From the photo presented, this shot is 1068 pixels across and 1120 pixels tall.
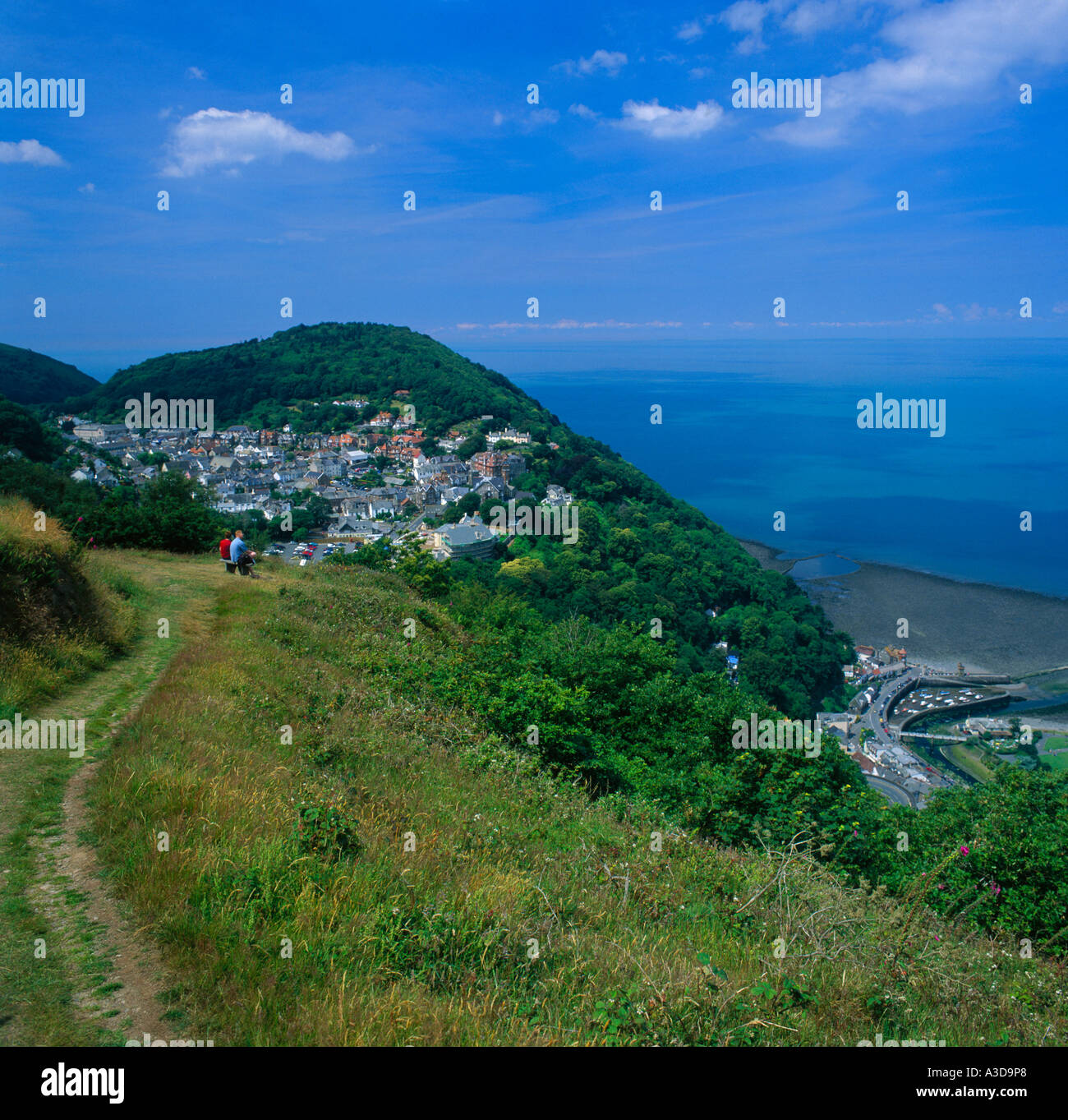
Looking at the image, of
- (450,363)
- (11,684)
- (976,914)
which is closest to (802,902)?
(976,914)

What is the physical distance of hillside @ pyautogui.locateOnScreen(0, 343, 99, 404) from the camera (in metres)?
94.2

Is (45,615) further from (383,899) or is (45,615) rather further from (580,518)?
(580,518)

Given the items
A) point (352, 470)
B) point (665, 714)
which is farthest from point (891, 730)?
point (352, 470)

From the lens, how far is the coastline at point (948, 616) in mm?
48906

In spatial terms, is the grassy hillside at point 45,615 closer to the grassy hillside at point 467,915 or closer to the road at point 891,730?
the grassy hillside at point 467,915

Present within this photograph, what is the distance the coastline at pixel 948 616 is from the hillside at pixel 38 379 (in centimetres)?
9344

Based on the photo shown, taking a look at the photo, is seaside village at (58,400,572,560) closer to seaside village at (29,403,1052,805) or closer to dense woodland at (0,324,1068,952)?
seaside village at (29,403,1052,805)

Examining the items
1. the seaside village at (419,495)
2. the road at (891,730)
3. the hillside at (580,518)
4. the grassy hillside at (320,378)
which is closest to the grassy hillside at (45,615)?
the hillside at (580,518)

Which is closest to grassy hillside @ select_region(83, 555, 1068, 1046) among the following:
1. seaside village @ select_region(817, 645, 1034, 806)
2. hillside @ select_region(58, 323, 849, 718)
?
hillside @ select_region(58, 323, 849, 718)

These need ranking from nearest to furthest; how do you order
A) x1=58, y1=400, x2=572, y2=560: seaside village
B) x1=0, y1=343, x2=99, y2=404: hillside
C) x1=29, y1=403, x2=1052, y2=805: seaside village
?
x1=29, y1=403, x2=1052, y2=805: seaside village → x1=58, y1=400, x2=572, y2=560: seaside village → x1=0, y1=343, x2=99, y2=404: hillside

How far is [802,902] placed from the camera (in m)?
5.53

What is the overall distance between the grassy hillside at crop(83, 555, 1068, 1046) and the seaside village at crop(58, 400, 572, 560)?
38.0 metres

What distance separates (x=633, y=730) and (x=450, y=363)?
113 meters
